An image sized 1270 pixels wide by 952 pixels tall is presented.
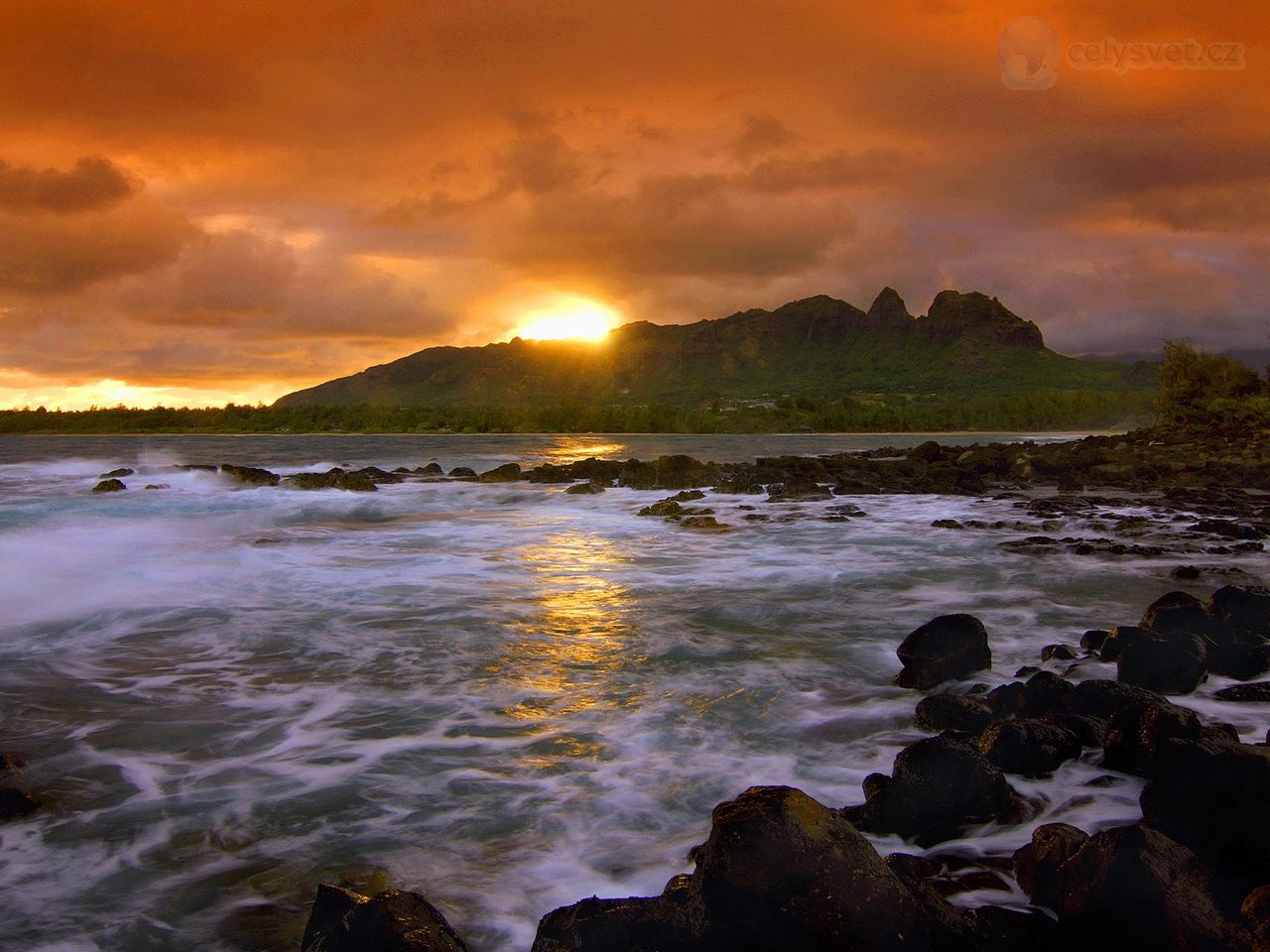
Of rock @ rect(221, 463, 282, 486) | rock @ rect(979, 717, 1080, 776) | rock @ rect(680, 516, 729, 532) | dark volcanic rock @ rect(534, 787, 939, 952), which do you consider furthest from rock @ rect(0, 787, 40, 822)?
rock @ rect(221, 463, 282, 486)

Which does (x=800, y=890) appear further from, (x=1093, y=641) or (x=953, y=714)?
(x=1093, y=641)

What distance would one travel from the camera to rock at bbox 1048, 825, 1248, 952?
2832 millimetres

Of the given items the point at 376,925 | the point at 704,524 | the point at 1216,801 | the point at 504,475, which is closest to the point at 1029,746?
the point at 1216,801

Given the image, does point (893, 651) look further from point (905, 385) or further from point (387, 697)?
point (905, 385)

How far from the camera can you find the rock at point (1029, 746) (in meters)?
4.67

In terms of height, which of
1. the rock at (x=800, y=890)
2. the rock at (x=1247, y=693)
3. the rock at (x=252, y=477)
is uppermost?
the rock at (x=252, y=477)

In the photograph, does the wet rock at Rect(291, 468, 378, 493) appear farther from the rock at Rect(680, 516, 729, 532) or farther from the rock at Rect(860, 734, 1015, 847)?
the rock at Rect(860, 734, 1015, 847)

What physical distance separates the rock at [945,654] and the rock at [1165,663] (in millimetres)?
1012

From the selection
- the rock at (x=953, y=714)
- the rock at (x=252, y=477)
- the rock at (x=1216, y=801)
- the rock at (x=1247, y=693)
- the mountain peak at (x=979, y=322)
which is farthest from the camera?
the mountain peak at (x=979, y=322)

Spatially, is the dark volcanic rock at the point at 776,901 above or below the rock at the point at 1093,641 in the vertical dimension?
above

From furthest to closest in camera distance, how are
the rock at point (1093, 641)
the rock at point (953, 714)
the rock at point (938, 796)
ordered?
the rock at point (1093, 641), the rock at point (953, 714), the rock at point (938, 796)

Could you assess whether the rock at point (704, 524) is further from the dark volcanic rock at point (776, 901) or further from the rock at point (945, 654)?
the dark volcanic rock at point (776, 901)

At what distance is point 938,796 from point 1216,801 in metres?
1.13

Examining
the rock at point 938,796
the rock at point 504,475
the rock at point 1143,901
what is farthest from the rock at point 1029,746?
the rock at point 504,475
